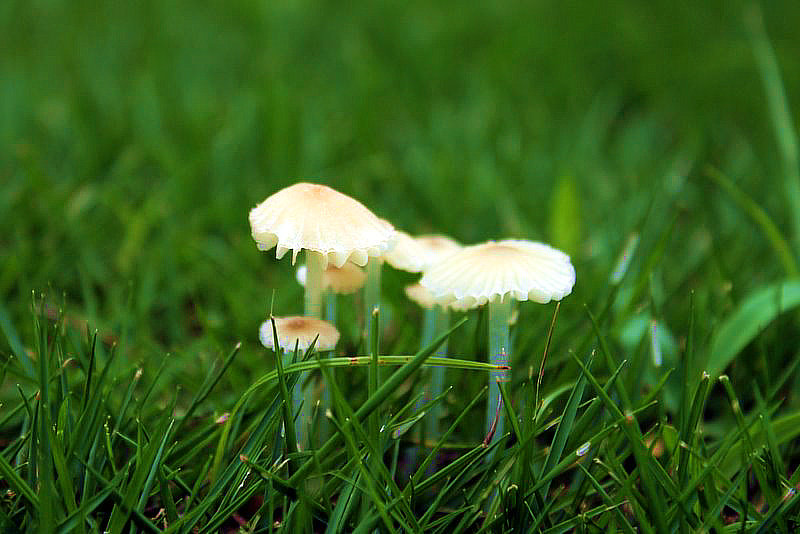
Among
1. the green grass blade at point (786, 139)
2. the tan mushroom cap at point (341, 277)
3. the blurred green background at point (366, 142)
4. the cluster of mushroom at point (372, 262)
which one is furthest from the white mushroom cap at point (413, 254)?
the green grass blade at point (786, 139)

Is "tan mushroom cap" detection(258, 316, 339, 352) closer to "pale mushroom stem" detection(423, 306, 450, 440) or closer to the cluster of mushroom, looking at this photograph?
the cluster of mushroom

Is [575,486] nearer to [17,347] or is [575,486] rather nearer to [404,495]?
[404,495]

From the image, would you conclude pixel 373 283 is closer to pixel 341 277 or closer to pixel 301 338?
pixel 341 277

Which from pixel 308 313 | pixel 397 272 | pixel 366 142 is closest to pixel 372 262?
pixel 308 313

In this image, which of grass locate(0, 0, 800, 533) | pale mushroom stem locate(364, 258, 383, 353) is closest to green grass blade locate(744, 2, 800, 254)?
grass locate(0, 0, 800, 533)

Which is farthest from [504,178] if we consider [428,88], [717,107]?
[717,107]
